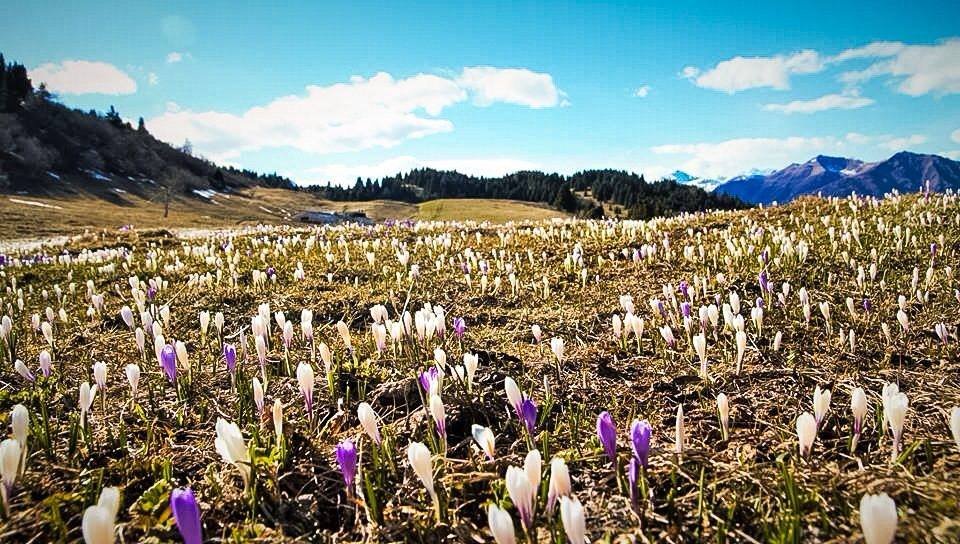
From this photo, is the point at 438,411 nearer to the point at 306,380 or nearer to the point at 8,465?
the point at 306,380

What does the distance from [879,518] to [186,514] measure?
5.92 ft

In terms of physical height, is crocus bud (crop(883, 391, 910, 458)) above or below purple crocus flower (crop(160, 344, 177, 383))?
above

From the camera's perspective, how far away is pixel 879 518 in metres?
1.17

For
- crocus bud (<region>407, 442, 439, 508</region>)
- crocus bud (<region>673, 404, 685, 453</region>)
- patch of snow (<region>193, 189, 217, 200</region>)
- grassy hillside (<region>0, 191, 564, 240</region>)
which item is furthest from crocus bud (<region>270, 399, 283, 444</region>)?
patch of snow (<region>193, 189, 217, 200</region>)

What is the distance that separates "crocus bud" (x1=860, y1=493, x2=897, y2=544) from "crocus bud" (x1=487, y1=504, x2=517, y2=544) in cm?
84

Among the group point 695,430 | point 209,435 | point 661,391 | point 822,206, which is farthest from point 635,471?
point 822,206

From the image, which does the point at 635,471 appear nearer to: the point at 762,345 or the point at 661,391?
the point at 661,391

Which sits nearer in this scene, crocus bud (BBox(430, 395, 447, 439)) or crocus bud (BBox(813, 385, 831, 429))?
crocus bud (BBox(813, 385, 831, 429))

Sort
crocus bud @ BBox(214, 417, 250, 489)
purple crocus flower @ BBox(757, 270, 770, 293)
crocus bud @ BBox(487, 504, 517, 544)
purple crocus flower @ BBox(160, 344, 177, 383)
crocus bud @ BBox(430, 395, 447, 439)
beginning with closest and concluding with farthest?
crocus bud @ BBox(487, 504, 517, 544) → crocus bud @ BBox(214, 417, 250, 489) → crocus bud @ BBox(430, 395, 447, 439) → purple crocus flower @ BBox(160, 344, 177, 383) → purple crocus flower @ BBox(757, 270, 770, 293)

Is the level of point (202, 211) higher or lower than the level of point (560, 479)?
higher

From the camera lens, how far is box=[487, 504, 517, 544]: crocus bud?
127 cm

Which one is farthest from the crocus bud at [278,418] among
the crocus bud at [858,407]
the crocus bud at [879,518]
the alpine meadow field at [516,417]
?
the crocus bud at [858,407]

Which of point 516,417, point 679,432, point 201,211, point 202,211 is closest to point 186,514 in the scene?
point 516,417

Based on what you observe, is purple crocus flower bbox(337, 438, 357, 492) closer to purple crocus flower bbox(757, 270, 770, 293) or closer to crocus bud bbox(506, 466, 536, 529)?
crocus bud bbox(506, 466, 536, 529)
